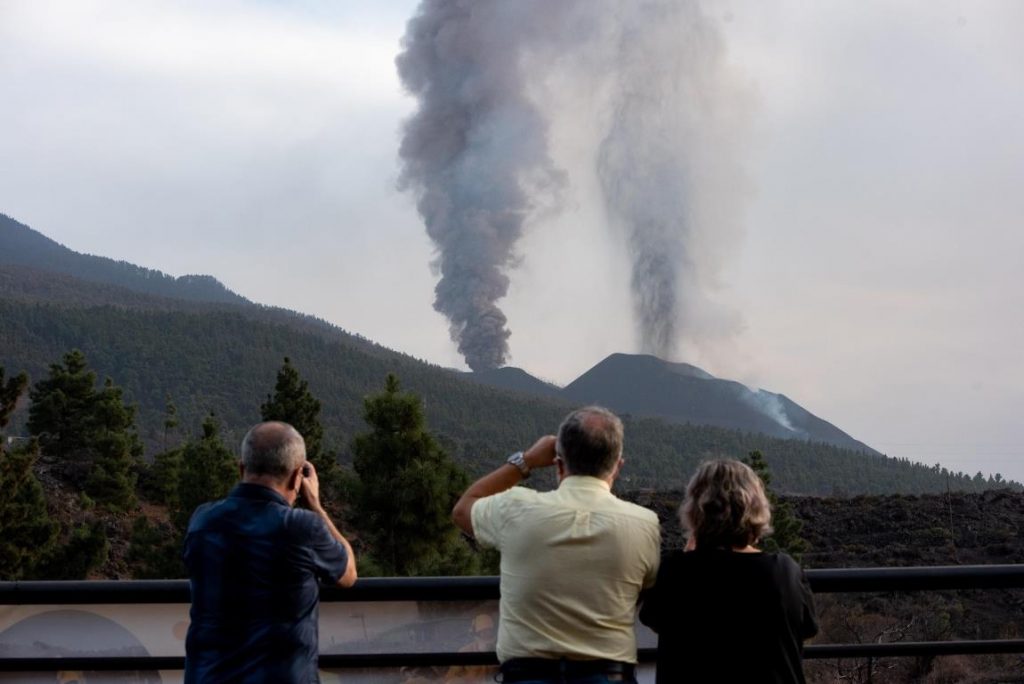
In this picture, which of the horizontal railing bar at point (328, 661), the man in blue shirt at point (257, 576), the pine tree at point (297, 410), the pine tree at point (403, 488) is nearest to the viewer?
the man in blue shirt at point (257, 576)

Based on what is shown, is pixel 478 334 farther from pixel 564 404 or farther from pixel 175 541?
pixel 175 541

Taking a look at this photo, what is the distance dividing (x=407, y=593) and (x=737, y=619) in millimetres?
1407

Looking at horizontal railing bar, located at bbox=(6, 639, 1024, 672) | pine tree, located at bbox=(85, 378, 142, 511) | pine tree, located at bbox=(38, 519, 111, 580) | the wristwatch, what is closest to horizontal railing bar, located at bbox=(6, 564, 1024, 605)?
horizontal railing bar, located at bbox=(6, 639, 1024, 672)

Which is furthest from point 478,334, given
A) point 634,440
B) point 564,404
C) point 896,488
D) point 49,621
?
point 49,621

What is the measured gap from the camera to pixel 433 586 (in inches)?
179

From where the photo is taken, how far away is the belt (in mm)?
3715

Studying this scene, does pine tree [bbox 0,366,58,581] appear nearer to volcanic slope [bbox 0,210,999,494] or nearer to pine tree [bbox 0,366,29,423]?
pine tree [bbox 0,366,29,423]

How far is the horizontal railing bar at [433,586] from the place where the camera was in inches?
178

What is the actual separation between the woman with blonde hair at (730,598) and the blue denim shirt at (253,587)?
1144mm

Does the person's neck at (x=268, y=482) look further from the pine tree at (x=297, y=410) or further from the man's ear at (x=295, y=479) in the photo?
the pine tree at (x=297, y=410)

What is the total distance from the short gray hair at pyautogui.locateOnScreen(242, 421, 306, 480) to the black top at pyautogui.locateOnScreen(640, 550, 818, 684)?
4.21 feet

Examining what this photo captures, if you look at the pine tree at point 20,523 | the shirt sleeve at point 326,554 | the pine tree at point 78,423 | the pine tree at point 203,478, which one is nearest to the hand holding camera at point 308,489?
the shirt sleeve at point 326,554

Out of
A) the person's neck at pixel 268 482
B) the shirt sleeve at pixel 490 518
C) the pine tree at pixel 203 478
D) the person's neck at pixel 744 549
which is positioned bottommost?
the person's neck at pixel 744 549

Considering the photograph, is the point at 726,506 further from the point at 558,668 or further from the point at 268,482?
the point at 268,482
